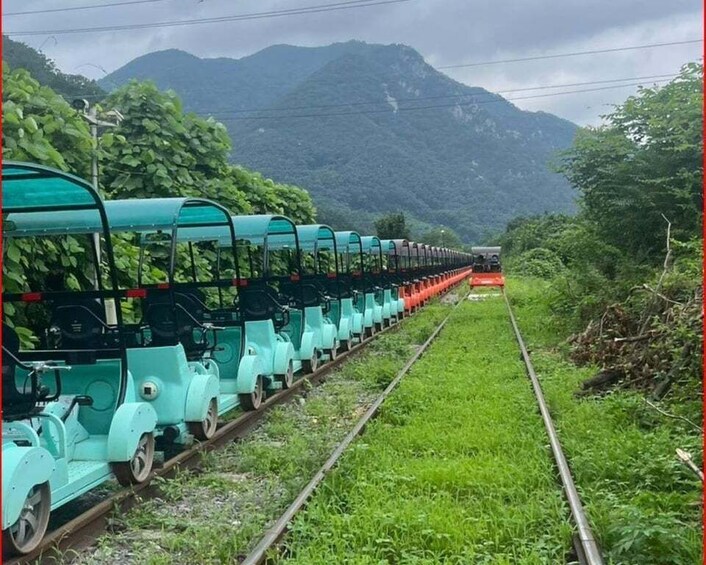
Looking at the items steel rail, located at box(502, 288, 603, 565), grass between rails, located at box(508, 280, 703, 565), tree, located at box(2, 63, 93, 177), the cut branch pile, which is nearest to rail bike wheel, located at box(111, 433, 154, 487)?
tree, located at box(2, 63, 93, 177)

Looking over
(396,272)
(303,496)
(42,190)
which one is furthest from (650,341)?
(396,272)

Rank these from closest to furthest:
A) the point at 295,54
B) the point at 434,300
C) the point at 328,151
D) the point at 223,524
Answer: the point at 223,524, the point at 434,300, the point at 328,151, the point at 295,54

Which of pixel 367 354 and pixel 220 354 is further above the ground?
pixel 220 354

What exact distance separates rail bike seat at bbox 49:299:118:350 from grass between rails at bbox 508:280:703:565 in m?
3.91

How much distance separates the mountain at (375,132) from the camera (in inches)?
3861

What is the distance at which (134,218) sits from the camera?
6.83 meters

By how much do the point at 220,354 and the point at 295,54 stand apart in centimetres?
14776

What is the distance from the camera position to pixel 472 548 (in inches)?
178

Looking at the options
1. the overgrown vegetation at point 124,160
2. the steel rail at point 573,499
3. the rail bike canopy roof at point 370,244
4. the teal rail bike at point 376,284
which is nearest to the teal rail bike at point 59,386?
the overgrown vegetation at point 124,160

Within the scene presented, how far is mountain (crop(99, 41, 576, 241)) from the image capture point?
98062 millimetres

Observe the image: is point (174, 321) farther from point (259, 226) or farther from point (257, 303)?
point (259, 226)

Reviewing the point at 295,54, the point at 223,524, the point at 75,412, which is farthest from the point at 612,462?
the point at 295,54

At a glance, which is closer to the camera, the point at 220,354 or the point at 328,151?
the point at 220,354

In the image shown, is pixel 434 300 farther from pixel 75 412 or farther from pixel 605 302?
pixel 75 412
